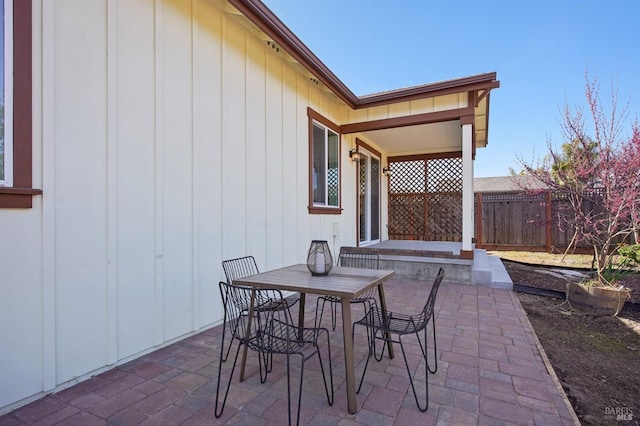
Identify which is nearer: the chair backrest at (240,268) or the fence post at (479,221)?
the chair backrest at (240,268)

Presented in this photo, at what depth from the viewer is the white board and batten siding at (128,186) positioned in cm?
193

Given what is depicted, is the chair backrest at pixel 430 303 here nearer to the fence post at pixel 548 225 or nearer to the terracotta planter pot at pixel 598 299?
the terracotta planter pot at pixel 598 299

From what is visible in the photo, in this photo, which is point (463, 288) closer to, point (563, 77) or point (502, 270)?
point (502, 270)

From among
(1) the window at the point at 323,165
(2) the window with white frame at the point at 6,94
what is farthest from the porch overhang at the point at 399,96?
(2) the window with white frame at the point at 6,94

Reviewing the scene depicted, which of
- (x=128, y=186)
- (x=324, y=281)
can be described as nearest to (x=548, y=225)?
(x=324, y=281)

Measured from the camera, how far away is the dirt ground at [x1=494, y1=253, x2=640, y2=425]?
200 centimetres

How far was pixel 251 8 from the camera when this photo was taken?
311cm

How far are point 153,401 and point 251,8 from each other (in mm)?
3408

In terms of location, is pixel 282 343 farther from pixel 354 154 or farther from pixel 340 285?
pixel 354 154

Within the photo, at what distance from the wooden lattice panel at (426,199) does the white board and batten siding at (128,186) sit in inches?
223

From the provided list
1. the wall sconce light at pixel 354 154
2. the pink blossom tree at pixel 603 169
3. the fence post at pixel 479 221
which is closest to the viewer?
the pink blossom tree at pixel 603 169

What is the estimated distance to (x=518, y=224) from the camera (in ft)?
29.6

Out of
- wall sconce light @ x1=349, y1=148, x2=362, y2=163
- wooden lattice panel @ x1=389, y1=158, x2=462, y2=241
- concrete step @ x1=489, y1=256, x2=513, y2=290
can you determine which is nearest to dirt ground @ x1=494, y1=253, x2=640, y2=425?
concrete step @ x1=489, y1=256, x2=513, y2=290

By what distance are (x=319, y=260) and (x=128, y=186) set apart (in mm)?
1599
